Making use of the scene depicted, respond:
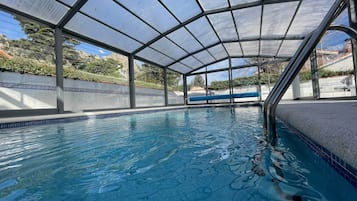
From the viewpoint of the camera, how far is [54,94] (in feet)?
22.0

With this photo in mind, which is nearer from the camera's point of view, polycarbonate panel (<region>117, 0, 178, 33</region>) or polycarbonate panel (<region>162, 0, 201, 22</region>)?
polycarbonate panel (<region>117, 0, 178, 33</region>)

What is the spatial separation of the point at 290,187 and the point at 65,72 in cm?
859

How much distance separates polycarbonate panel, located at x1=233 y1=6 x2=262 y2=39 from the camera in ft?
22.9

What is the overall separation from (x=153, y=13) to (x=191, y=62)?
6.36 m

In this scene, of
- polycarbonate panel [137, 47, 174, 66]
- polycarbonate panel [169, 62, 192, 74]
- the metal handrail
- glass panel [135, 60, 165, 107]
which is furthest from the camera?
polycarbonate panel [169, 62, 192, 74]

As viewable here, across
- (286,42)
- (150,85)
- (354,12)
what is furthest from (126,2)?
(286,42)

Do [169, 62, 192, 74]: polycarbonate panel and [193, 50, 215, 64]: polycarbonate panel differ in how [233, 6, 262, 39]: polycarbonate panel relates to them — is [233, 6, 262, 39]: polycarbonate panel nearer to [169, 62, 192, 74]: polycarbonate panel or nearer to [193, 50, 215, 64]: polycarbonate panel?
[193, 50, 215, 64]: polycarbonate panel

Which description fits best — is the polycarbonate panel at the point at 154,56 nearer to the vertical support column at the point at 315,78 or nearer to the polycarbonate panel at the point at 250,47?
the polycarbonate panel at the point at 250,47

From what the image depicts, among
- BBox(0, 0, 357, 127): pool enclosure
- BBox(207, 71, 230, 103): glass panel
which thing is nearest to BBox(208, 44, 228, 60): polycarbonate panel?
BBox(0, 0, 357, 127): pool enclosure

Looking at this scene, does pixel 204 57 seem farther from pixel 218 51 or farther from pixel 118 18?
pixel 118 18

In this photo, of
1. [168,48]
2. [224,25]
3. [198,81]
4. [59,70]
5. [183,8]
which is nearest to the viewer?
[59,70]

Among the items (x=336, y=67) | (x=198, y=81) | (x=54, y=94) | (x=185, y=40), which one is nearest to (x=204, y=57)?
(x=198, y=81)

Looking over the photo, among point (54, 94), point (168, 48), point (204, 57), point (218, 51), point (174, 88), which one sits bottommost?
point (54, 94)

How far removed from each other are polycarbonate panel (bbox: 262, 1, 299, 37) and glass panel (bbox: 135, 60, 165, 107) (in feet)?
22.4
